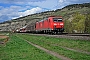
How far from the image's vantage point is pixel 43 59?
16.2 m

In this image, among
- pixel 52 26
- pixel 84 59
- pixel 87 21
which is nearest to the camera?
pixel 84 59

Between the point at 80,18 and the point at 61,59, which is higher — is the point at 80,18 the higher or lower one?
the higher one

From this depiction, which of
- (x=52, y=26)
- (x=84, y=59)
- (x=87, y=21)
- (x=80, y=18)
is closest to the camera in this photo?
(x=84, y=59)

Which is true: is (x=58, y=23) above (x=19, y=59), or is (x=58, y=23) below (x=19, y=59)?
→ above

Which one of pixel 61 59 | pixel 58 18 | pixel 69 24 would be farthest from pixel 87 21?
pixel 61 59

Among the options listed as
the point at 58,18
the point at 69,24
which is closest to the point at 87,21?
the point at 69,24

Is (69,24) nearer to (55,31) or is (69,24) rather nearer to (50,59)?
(55,31)

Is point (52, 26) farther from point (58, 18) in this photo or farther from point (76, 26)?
point (76, 26)

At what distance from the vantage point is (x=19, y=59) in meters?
16.6

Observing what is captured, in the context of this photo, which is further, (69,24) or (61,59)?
A: (69,24)

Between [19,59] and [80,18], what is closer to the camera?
[19,59]

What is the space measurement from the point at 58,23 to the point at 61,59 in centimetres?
Answer: 3729

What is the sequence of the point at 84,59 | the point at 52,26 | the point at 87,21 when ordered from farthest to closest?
the point at 87,21 → the point at 52,26 → the point at 84,59

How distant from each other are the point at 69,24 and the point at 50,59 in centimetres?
→ 10721
